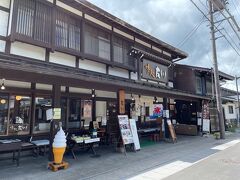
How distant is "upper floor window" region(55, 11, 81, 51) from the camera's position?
26.8 feet

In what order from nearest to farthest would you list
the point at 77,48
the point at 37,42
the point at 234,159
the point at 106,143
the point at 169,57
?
1. the point at 37,42
2. the point at 234,159
3. the point at 77,48
4. the point at 106,143
5. the point at 169,57

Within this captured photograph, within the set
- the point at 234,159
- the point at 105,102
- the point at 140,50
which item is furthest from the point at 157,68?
the point at 234,159

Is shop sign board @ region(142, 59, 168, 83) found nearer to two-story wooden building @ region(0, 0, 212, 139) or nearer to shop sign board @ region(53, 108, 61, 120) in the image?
two-story wooden building @ region(0, 0, 212, 139)

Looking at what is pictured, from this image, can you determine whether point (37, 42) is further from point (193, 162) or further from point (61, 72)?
point (193, 162)

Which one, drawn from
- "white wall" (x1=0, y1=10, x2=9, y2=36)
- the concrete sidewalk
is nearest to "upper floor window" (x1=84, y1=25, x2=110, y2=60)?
"white wall" (x1=0, y1=10, x2=9, y2=36)

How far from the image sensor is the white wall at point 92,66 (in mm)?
8914

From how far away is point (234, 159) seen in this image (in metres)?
8.08

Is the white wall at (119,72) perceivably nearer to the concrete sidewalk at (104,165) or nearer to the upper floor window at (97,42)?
the upper floor window at (97,42)

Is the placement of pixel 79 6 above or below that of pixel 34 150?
above

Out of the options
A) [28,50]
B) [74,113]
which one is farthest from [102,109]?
[28,50]

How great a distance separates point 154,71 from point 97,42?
4833 mm

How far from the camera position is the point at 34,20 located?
7.36 meters

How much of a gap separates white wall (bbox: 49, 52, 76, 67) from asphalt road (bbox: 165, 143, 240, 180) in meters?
5.62

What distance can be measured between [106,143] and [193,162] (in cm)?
498
